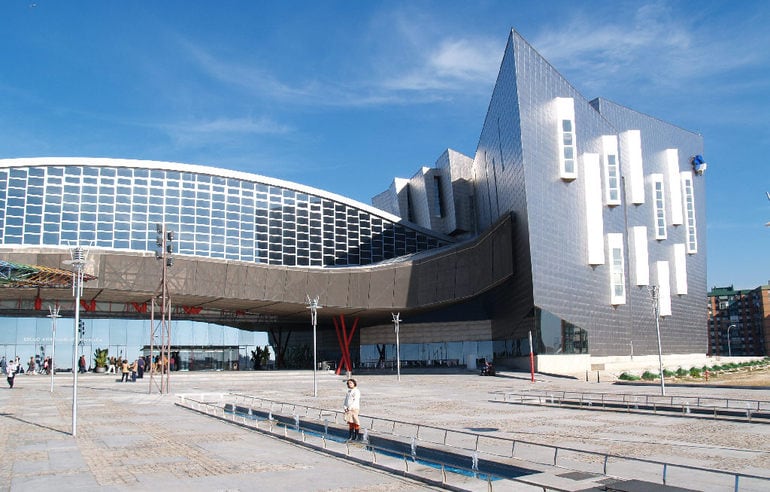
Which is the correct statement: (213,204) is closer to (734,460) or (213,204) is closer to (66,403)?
(66,403)

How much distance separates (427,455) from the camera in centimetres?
1327

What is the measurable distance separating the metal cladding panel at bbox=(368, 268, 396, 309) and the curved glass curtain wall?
414 inches

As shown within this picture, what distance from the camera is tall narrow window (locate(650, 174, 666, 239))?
220ft

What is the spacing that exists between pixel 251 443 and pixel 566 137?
44.2 metres

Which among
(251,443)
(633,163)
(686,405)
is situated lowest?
(251,443)

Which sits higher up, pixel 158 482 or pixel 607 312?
pixel 607 312

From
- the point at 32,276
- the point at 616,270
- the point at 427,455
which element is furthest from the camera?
the point at 616,270

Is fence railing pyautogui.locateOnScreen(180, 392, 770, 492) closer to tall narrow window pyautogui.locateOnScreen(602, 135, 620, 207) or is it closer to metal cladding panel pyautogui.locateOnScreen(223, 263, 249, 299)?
metal cladding panel pyautogui.locateOnScreen(223, 263, 249, 299)

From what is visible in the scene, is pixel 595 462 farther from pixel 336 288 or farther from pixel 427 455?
pixel 336 288

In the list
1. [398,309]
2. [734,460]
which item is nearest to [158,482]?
[734,460]

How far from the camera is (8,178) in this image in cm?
5388

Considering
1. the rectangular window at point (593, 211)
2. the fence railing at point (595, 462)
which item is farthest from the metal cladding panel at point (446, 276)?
the fence railing at point (595, 462)

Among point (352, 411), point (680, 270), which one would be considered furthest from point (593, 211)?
point (352, 411)

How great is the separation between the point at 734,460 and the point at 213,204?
5305 centimetres
